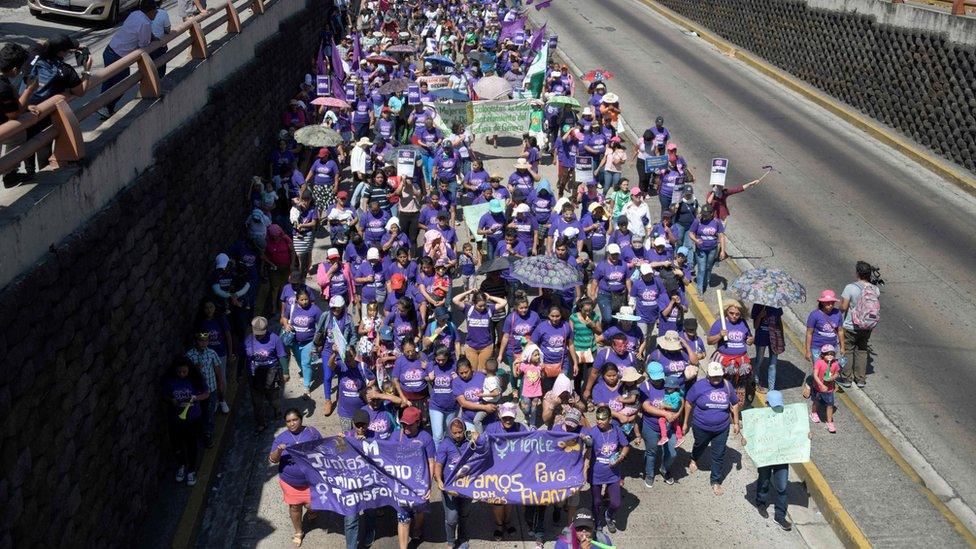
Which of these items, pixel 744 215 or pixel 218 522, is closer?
pixel 218 522

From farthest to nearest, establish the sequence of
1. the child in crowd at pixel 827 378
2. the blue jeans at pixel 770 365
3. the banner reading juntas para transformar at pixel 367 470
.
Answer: the blue jeans at pixel 770 365, the child in crowd at pixel 827 378, the banner reading juntas para transformar at pixel 367 470

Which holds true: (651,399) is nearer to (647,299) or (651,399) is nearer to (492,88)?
(647,299)

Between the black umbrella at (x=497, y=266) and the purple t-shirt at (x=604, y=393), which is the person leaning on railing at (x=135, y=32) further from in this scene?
the purple t-shirt at (x=604, y=393)

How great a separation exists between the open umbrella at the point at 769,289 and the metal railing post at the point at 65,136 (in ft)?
28.0

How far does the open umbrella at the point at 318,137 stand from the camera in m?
19.8

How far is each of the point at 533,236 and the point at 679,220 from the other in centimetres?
278

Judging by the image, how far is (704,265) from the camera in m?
17.5

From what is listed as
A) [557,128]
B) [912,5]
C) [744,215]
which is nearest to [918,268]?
[744,215]

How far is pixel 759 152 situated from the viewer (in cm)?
2702

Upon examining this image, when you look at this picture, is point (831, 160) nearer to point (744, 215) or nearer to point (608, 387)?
point (744, 215)

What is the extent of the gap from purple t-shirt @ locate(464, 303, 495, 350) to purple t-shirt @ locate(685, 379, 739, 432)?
124 inches

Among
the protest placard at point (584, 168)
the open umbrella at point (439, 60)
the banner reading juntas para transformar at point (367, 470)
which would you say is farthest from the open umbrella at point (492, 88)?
the banner reading juntas para transformar at point (367, 470)

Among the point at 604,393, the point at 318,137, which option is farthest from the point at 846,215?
the point at 604,393

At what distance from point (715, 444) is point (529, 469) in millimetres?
2474
